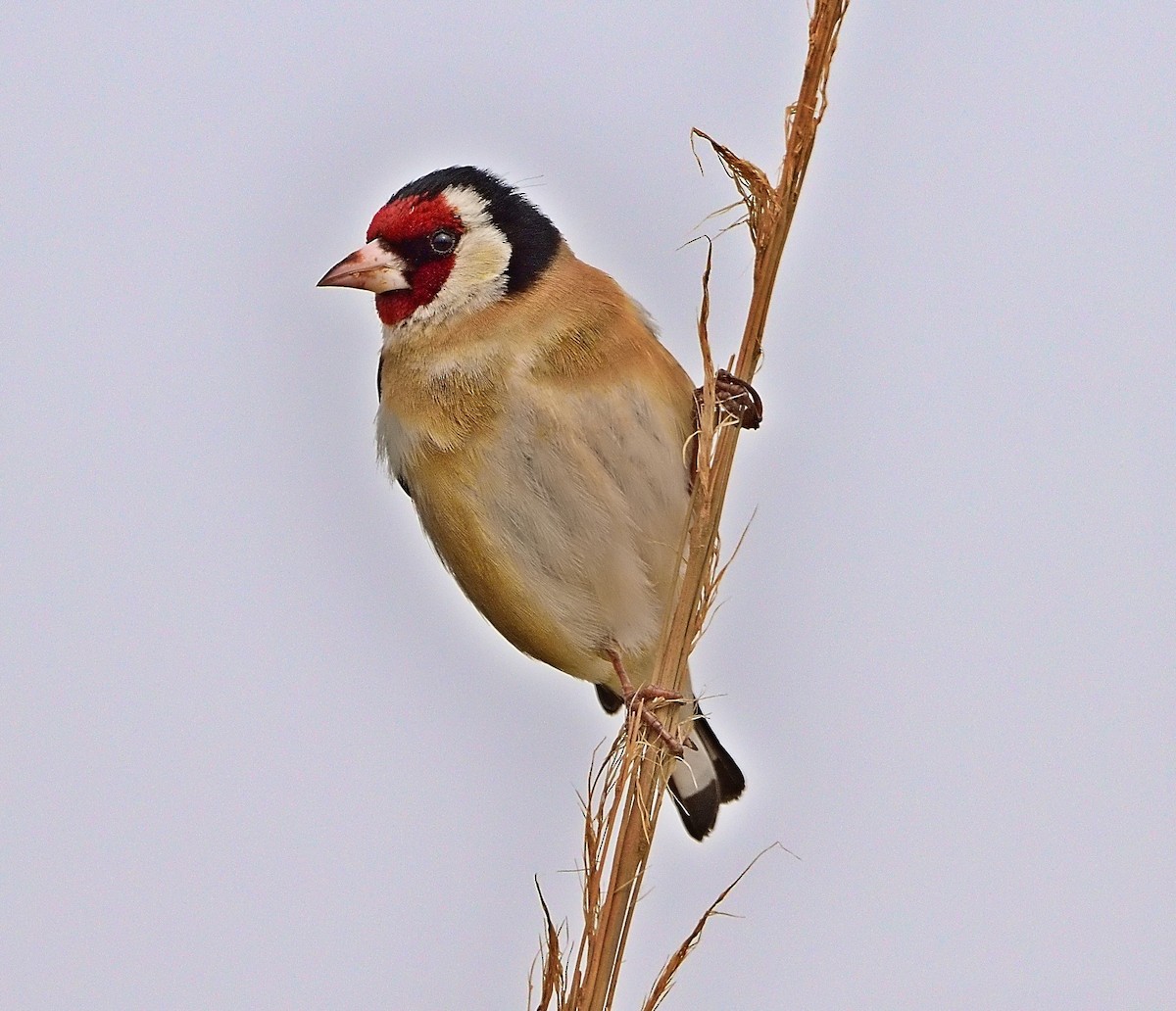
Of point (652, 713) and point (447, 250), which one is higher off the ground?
point (447, 250)

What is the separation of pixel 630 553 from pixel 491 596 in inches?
6.9

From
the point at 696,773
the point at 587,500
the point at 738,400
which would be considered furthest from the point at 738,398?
the point at 696,773

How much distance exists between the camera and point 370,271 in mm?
1416

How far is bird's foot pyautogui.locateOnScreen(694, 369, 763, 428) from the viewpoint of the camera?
4.01ft

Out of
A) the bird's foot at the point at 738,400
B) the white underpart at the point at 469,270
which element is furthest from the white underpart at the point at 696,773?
the white underpart at the point at 469,270

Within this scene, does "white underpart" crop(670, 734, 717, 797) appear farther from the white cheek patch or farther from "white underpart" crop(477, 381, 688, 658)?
the white cheek patch

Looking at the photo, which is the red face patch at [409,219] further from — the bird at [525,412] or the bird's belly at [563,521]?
the bird's belly at [563,521]

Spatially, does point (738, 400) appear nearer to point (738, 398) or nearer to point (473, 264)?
point (738, 398)

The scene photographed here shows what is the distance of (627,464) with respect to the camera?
146cm

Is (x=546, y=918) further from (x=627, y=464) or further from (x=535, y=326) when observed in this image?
(x=535, y=326)

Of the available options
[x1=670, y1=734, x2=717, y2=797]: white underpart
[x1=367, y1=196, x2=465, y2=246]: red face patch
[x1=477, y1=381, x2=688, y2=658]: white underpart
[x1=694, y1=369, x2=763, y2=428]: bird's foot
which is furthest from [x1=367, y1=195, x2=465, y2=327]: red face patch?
[x1=670, y1=734, x2=717, y2=797]: white underpart

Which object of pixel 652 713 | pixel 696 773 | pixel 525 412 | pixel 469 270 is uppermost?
pixel 469 270

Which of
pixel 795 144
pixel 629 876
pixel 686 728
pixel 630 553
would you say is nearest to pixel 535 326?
pixel 630 553

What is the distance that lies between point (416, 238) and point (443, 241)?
32 mm
